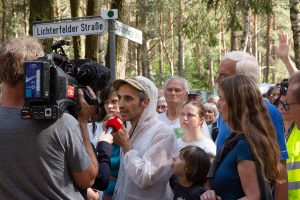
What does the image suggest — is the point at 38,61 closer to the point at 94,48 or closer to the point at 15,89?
the point at 15,89

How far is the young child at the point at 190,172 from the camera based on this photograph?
3957 millimetres

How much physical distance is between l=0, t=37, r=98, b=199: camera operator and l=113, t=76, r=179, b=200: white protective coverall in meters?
0.98

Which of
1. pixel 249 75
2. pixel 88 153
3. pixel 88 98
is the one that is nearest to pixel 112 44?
pixel 249 75

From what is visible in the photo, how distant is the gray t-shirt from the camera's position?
282cm

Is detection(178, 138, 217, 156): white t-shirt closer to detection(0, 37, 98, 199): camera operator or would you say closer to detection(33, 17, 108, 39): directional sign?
detection(33, 17, 108, 39): directional sign

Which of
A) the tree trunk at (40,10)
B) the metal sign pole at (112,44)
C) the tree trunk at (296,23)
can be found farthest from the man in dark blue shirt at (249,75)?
the tree trunk at (296,23)

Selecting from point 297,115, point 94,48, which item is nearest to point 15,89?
point 297,115

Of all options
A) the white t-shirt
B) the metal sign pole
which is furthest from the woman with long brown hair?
the metal sign pole

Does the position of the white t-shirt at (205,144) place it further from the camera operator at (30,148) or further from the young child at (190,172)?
the camera operator at (30,148)

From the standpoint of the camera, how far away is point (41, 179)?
112 inches

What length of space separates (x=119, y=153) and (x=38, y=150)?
1679 millimetres

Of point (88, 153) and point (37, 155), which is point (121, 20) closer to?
point (88, 153)

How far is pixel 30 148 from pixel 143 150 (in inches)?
53.8

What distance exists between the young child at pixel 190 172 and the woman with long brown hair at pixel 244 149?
0.69 m
